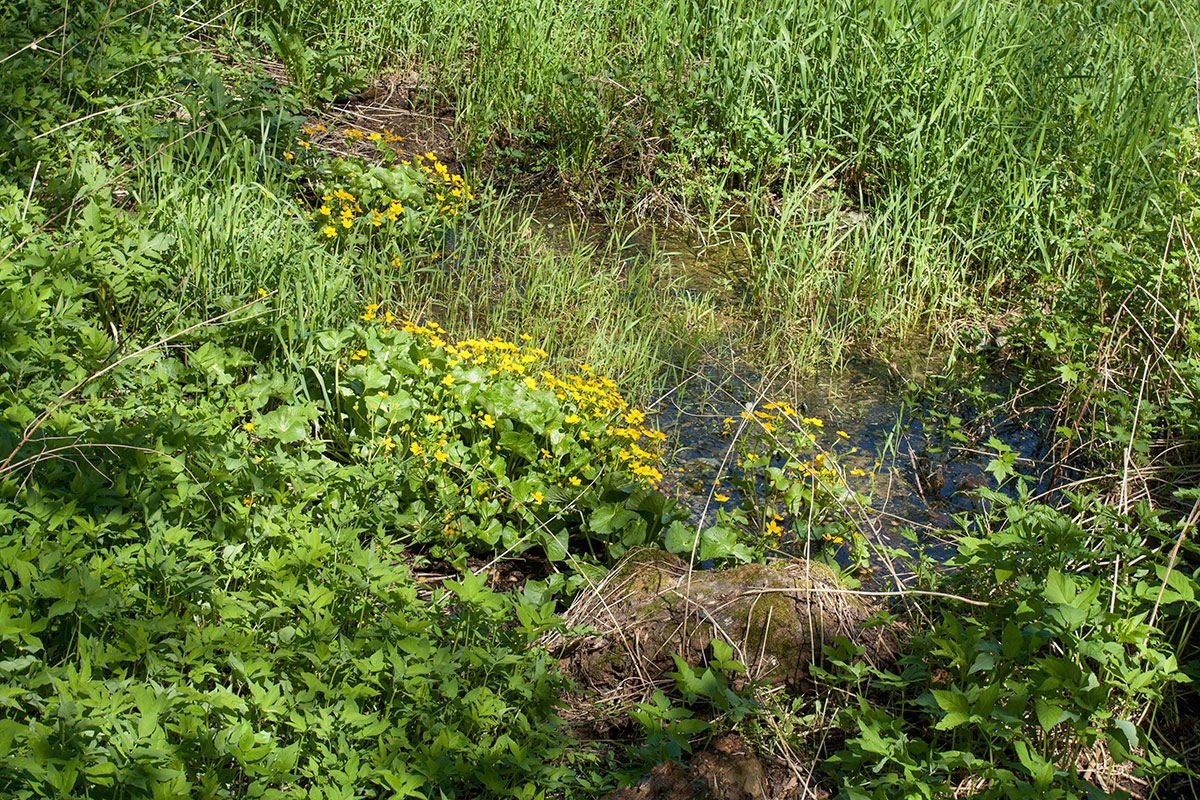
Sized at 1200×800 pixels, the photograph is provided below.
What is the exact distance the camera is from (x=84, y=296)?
389 centimetres

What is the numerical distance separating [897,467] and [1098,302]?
136cm

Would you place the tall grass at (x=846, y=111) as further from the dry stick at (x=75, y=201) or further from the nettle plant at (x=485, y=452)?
the dry stick at (x=75, y=201)

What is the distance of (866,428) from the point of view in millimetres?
4758

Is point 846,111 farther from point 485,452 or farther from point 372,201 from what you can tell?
point 485,452

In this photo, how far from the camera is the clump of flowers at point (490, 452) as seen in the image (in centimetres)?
345

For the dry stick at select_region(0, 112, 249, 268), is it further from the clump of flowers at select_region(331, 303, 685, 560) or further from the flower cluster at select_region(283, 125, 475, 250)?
the clump of flowers at select_region(331, 303, 685, 560)

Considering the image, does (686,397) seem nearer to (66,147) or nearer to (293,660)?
(293,660)

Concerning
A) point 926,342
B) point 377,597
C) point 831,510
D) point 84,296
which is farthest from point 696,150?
point 377,597

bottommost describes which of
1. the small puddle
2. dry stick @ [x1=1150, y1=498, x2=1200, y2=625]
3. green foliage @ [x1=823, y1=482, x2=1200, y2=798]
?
the small puddle

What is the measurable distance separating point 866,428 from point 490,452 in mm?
2061

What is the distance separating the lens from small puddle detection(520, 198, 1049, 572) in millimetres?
4145

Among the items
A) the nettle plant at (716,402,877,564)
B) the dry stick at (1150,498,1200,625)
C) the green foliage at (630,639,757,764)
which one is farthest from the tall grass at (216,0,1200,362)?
the green foliage at (630,639,757,764)

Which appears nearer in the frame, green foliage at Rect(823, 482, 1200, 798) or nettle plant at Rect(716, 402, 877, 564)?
green foliage at Rect(823, 482, 1200, 798)

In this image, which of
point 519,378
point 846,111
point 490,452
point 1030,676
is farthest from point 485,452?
point 846,111
